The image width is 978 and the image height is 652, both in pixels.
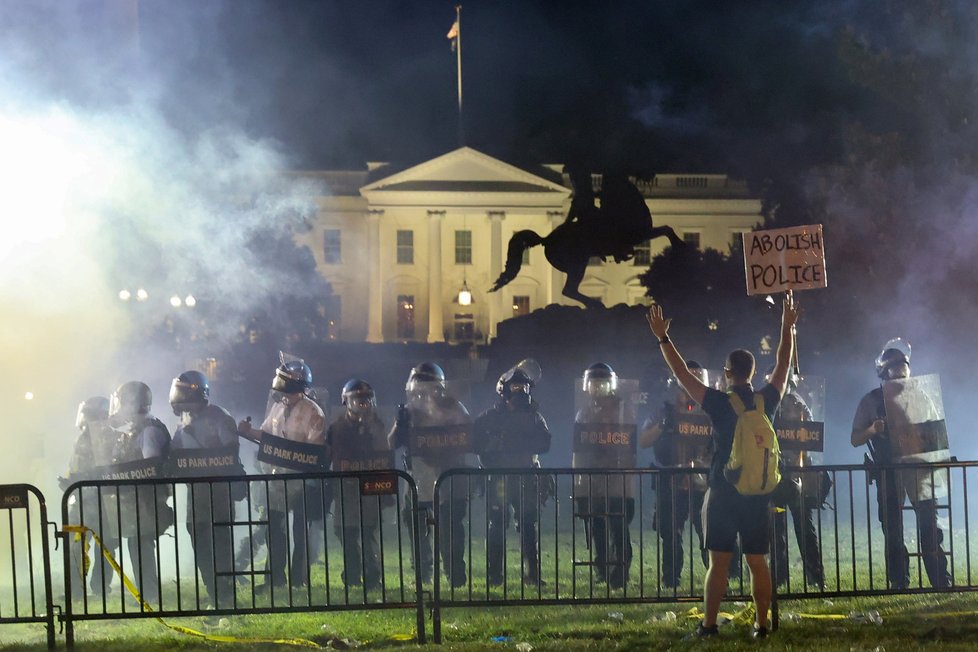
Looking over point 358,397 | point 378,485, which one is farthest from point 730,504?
point 358,397

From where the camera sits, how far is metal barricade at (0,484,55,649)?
6035 mm

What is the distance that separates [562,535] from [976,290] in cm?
886

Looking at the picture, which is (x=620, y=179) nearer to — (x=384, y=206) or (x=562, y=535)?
(x=562, y=535)

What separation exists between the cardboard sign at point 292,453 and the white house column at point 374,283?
41.1 metres

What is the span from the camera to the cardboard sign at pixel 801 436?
7523 millimetres

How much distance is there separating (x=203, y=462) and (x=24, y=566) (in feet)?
12.4

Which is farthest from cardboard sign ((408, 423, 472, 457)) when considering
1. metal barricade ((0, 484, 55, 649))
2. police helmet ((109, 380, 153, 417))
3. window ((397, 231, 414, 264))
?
window ((397, 231, 414, 264))

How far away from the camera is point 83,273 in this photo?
18.8m

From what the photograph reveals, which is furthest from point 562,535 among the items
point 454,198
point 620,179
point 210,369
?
point 454,198

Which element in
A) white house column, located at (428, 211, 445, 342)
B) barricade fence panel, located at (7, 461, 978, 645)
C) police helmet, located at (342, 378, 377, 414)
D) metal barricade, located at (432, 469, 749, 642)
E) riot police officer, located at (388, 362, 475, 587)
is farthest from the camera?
white house column, located at (428, 211, 445, 342)

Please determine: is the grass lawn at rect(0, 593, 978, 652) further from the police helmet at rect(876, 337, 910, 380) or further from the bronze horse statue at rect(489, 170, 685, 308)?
the bronze horse statue at rect(489, 170, 685, 308)

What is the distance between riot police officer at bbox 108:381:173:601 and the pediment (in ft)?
135

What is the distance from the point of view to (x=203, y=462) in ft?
25.0

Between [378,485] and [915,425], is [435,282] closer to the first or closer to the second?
[915,425]
